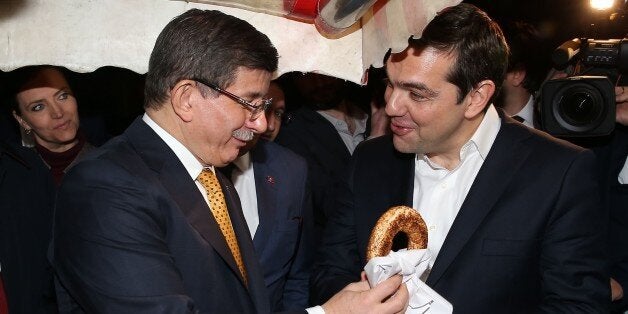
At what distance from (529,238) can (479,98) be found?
56 cm

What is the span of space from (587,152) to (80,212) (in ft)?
5.52

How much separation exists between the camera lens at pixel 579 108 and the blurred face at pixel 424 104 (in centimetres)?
68

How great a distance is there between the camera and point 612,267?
317cm

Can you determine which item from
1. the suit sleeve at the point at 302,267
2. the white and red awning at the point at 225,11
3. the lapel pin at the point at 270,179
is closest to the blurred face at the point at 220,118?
the white and red awning at the point at 225,11

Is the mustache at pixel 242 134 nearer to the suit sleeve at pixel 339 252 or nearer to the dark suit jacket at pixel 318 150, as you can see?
the suit sleeve at pixel 339 252

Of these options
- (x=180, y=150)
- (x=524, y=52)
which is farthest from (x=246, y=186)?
(x=524, y=52)

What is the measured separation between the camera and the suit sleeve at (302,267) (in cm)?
311

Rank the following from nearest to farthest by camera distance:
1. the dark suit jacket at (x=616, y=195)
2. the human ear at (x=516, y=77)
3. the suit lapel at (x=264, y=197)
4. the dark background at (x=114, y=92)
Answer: the suit lapel at (x=264, y=197), the dark suit jacket at (x=616, y=195), the dark background at (x=114, y=92), the human ear at (x=516, y=77)

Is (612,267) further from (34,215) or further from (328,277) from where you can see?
(34,215)

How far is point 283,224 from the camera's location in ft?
9.75

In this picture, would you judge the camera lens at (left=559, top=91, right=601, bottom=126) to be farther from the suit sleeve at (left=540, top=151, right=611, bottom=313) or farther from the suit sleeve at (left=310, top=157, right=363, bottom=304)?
the suit sleeve at (left=310, top=157, right=363, bottom=304)

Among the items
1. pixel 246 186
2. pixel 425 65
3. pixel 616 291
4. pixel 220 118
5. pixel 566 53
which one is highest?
pixel 566 53

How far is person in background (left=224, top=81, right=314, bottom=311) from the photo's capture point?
294 cm

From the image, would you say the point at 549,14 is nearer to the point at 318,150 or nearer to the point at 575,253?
the point at 318,150
